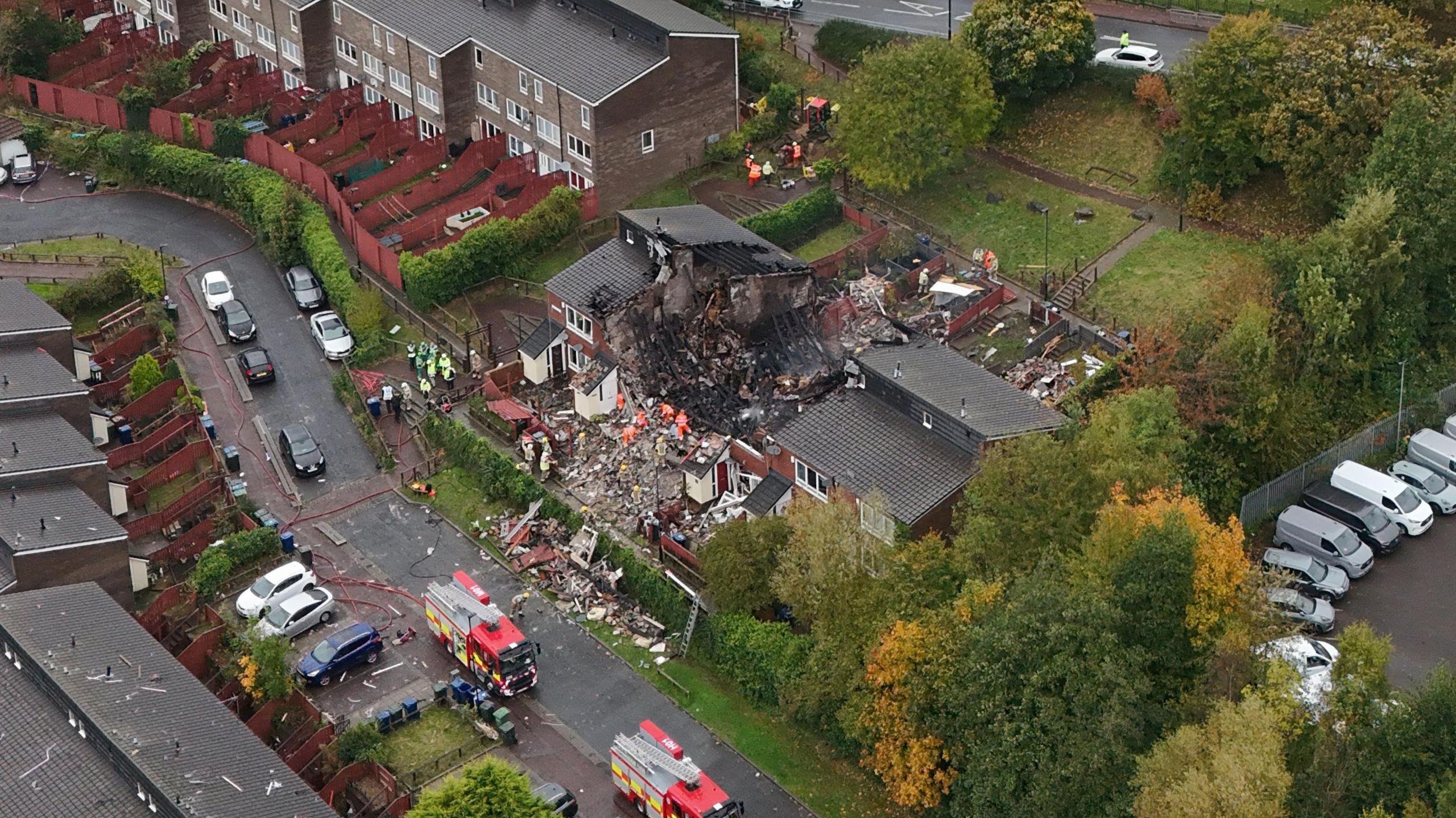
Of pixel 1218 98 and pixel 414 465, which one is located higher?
pixel 1218 98

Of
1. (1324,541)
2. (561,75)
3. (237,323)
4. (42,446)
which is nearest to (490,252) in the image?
(561,75)

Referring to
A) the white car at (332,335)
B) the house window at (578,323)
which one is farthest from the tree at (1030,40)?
the white car at (332,335)

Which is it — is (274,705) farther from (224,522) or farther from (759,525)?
Result: (759,525)

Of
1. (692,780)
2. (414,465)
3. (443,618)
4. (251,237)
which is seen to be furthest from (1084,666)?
(251,237)

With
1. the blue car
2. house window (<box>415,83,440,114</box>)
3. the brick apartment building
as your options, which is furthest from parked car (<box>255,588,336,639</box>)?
house window (<box>415,83,440,114</box>)

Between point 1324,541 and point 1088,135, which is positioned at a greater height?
point 1088,135

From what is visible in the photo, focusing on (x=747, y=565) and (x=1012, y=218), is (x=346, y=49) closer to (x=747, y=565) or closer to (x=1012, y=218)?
(x=1012, y=218)

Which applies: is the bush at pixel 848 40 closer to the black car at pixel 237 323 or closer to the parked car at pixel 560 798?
the black car at pixel 237 323

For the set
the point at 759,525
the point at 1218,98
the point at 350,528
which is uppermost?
the point at 1218,98
